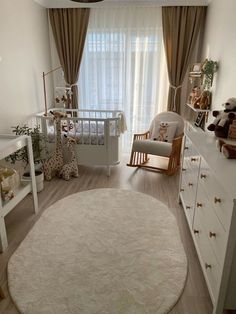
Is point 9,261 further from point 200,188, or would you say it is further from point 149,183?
point 149,183

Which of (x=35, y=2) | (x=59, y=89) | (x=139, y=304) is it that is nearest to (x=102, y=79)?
(x=59, y=89)

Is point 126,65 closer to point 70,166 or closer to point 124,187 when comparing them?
point 70,166

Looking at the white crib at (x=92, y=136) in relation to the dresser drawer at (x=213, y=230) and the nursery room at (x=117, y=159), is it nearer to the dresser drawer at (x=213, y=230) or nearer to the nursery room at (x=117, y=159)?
the nursery room at (x=117, y=159)

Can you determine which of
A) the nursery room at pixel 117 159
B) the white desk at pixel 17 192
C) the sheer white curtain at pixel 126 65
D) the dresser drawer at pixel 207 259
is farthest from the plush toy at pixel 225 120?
the sheer white curtain at pixel 126 65

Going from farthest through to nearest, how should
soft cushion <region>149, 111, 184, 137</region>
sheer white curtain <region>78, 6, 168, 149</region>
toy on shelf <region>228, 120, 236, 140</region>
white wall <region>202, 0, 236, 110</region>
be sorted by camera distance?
sheer white curtain <region>78, 6, 168, 149</region>
soft cushion <region>149, 111, 184, 137</region>
white wall <region>202, 0, 236, 110</region>
toy on shelf <region>228, 120, 236, 140</region>

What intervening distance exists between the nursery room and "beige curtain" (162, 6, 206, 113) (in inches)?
0.6

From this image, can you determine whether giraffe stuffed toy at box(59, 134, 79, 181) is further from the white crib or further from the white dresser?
the white dresser

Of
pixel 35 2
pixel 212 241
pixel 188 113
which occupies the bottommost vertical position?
pixel 212 241

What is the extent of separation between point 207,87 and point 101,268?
271cm

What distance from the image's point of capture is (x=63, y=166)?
3436 millimetres

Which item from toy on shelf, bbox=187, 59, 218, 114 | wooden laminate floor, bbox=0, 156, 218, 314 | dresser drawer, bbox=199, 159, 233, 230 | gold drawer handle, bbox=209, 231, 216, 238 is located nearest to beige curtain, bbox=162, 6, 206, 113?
toy on shelf, bbox=187, 59, 218, 114

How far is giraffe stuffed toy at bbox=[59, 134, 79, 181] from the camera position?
3395mm

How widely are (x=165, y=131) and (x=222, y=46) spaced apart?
4.44 feet

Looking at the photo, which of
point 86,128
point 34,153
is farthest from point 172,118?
point 34,153
